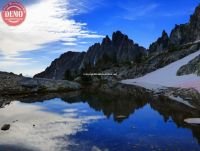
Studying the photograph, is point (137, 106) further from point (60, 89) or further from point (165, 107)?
point (60, 89)

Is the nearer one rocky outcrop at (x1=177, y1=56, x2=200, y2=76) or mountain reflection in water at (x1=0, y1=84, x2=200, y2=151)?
mountain reflection in water at (x1=0, y1=84, x2=200, y2=151)

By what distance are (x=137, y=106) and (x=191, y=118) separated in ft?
41.2

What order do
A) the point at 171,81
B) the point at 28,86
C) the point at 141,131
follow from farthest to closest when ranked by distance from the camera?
the point at 171,81 < the point at 28,86 < the point at 141,131

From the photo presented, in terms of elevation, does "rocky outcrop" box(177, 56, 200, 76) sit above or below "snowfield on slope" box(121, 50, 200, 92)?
above

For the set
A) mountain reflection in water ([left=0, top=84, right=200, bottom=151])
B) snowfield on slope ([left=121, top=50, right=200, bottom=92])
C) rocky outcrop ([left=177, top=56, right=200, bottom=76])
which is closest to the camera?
mountain reflection in water ([left=0, top=84, right=200, bottom=151])

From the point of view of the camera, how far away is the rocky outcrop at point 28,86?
6419cm

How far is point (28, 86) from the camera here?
6856 cm

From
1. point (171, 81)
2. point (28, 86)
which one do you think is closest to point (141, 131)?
point (28, 86)

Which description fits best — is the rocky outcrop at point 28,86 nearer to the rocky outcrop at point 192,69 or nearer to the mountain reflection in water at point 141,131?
the rocky outcrop at point 192,69

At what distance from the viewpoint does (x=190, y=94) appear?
51.3m

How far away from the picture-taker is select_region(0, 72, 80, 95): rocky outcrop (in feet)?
211

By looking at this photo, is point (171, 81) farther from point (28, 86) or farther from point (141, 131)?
point (141, 131)

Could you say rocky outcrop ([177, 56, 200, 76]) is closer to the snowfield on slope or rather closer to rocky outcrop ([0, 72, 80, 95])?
the snowfield on slope

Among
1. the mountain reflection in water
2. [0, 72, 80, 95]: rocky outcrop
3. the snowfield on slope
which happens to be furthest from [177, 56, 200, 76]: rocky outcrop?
the mountain reflection in water
